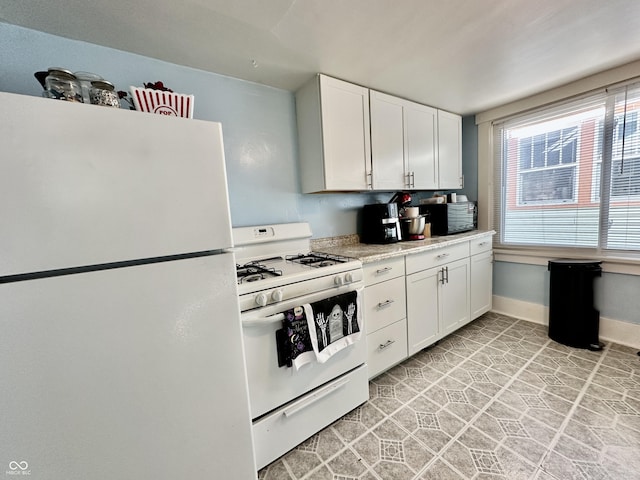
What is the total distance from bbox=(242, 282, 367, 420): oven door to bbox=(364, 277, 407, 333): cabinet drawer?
1.32 feet

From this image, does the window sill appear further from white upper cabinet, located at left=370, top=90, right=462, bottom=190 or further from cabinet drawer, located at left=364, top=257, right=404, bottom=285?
cabinet drawer, located at left=364, top=257, right=404, bottom=285

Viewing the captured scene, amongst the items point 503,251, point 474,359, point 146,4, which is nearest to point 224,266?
point 146,4

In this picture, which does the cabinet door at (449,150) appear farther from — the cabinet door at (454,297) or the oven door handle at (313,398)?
the oven door handle at (313,398)

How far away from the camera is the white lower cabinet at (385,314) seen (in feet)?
5.41

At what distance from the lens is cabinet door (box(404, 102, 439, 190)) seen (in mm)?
2285

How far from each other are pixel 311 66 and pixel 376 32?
0.47 metres

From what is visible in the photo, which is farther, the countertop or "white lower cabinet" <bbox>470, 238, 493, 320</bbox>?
"white lower cabinet" <bbox>470, 238, 493, 320</bbox>

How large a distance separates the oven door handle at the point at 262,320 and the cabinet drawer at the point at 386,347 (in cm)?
76

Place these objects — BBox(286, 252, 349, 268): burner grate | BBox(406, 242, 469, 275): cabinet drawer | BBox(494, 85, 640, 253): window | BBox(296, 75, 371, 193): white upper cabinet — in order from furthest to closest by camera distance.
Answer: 1. BBox(494, 85, 640, 253): window
2. BBox(406, 242, 469, 275): cabinet drawer
3. BBox(296, 75, 371, 193): white upper cabinet
4. BBox(286, 252, 349, 268): burner grate

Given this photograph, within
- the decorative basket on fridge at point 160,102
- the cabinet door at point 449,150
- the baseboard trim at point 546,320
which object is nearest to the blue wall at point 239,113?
the decorative basket on fridge at point 160,102

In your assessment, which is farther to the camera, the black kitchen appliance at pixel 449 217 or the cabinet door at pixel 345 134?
the black kitchen appliance at pixel 449 217

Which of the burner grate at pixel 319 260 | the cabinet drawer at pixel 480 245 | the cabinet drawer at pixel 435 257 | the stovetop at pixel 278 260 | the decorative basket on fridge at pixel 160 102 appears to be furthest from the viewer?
the cabinet drawer at pixel 480 245

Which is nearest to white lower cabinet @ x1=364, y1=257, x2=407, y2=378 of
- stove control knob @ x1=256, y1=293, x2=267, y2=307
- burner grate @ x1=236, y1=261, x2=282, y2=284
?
burner grate @ x1=236, y1=261, x2=282, y2=284

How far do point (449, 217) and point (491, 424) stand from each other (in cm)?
174
